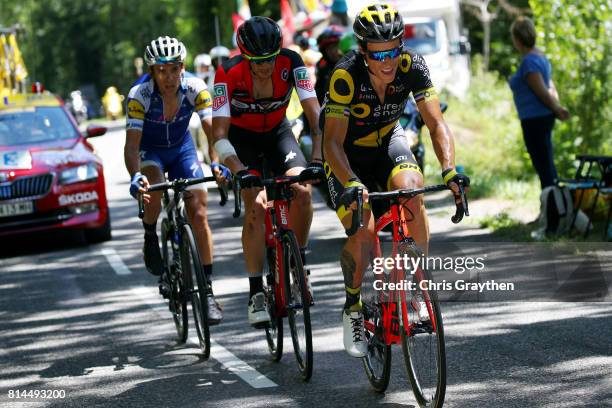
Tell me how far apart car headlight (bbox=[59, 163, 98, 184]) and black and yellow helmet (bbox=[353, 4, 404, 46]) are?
8383mm

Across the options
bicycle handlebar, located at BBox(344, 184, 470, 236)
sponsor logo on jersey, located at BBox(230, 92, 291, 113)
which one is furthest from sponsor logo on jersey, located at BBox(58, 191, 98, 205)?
bicycle handlebar, located at BBox(344, 184, 470, 236)

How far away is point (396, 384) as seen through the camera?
7105 millimetres

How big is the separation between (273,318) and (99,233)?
7.50 meters

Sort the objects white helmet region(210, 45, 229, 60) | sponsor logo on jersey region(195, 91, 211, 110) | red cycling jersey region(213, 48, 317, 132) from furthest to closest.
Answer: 1. white helmet region(210, 45, 229, 60)
2. sponsor logo on jersey region(195, 91, 211, 110)
3. red cycling jersey region(213, 48, 317, 132)

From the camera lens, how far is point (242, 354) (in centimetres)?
833

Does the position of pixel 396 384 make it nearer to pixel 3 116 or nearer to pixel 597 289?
pixel 597 289

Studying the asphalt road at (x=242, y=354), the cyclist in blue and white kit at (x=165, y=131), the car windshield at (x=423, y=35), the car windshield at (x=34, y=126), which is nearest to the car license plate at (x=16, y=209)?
the car windshield at (x=34, y=126)

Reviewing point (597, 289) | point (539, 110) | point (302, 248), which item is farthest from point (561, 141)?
point (302, 248)

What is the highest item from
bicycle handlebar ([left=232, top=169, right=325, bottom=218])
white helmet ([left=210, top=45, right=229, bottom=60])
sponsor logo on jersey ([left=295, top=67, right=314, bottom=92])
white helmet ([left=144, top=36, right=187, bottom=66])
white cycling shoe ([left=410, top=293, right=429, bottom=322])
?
white helmet ([left=210, top=45, right=229, bottom=60])

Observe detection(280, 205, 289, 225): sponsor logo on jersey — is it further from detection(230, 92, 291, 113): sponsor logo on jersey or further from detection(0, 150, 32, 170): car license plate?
detection(0, 150, 32, 170): car license plate

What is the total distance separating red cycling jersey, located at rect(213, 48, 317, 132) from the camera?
807 centimetres

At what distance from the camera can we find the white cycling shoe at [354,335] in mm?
6910

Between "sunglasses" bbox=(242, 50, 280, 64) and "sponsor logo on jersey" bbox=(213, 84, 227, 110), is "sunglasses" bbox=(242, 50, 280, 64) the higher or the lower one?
the higher one

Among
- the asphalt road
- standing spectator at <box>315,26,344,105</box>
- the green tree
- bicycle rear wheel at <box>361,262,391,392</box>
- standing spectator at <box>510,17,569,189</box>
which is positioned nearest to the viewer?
bicycle rear wheel at <box>361,262,391,392</box>
